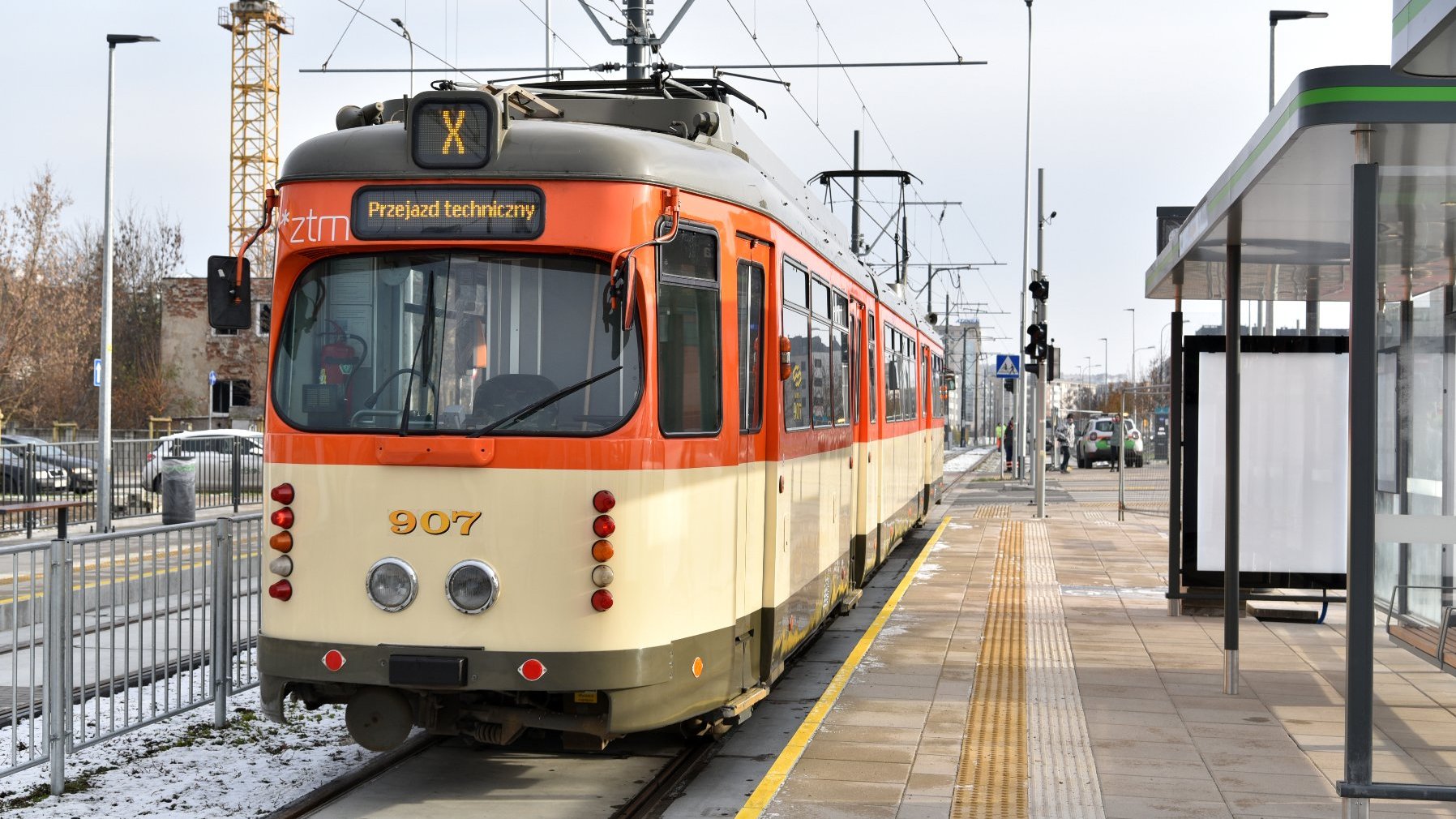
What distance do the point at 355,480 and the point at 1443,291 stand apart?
7.70 metres

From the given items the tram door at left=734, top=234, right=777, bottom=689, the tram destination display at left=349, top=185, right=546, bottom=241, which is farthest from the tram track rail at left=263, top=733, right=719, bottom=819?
the tram destination display at left=349, top=185, right=546, bottom=241

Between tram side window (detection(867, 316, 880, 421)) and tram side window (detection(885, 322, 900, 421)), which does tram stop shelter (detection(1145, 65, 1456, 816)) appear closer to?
tram side window (detection(867, 316, 880, 421))

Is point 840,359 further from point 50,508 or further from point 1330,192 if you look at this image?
point 50,508

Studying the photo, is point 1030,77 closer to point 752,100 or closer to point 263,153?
point 752,100

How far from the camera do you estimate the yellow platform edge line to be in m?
7.22

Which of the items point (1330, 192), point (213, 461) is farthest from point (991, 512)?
point (1330, 192)

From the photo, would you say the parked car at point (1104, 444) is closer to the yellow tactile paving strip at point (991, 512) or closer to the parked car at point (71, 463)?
the yellow tactile paving strip at point (991, 512)

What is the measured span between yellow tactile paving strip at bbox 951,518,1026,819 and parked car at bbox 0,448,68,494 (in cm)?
1445

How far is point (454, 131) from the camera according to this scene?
23.2 feet

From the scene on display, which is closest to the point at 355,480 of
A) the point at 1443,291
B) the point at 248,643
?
the point at 248,643

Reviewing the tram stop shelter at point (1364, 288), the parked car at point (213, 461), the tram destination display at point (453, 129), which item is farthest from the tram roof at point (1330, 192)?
the parked car at point (213, 461)

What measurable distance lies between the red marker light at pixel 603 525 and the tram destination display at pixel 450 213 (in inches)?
52.2

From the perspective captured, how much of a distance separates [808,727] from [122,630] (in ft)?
12.6

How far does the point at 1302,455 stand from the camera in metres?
11.9
